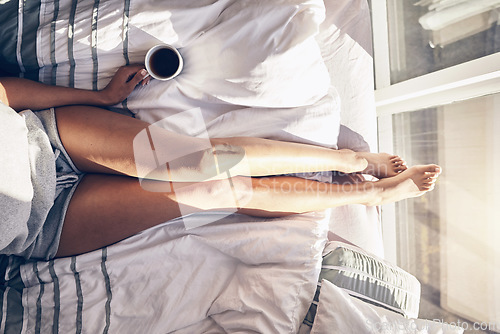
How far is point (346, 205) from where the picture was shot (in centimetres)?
140

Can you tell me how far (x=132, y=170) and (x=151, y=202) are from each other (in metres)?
0.11

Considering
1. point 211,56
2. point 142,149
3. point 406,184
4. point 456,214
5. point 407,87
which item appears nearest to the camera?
point 142,149

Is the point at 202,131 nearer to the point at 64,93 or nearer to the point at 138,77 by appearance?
the point at 138,77

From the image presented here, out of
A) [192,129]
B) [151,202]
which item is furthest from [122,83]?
[151,202]

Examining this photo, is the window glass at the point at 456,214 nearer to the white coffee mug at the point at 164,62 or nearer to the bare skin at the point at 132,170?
the bare skin at the point at 132,170

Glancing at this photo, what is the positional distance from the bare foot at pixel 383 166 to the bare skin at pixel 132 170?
14.3 inches

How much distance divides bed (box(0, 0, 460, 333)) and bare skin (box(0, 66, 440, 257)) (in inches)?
2.5

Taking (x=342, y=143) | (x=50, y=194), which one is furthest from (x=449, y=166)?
(x=50, y=194)

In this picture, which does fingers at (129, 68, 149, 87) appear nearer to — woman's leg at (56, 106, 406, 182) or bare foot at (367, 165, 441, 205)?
woman's leg at (56, 106, 406, 182)

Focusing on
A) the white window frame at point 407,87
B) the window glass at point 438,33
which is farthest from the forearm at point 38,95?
the window glass at point 438,33

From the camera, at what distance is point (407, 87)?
1.54m

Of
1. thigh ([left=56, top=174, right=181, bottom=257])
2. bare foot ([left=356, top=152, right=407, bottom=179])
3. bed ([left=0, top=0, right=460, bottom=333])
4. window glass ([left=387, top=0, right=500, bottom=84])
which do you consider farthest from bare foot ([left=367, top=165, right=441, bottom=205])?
thigh ([left=56, top=174, right=181, bottom=257])

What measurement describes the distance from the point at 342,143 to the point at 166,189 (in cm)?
76

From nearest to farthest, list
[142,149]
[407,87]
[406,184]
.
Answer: [142,149] → [406,184] → [407,87]
